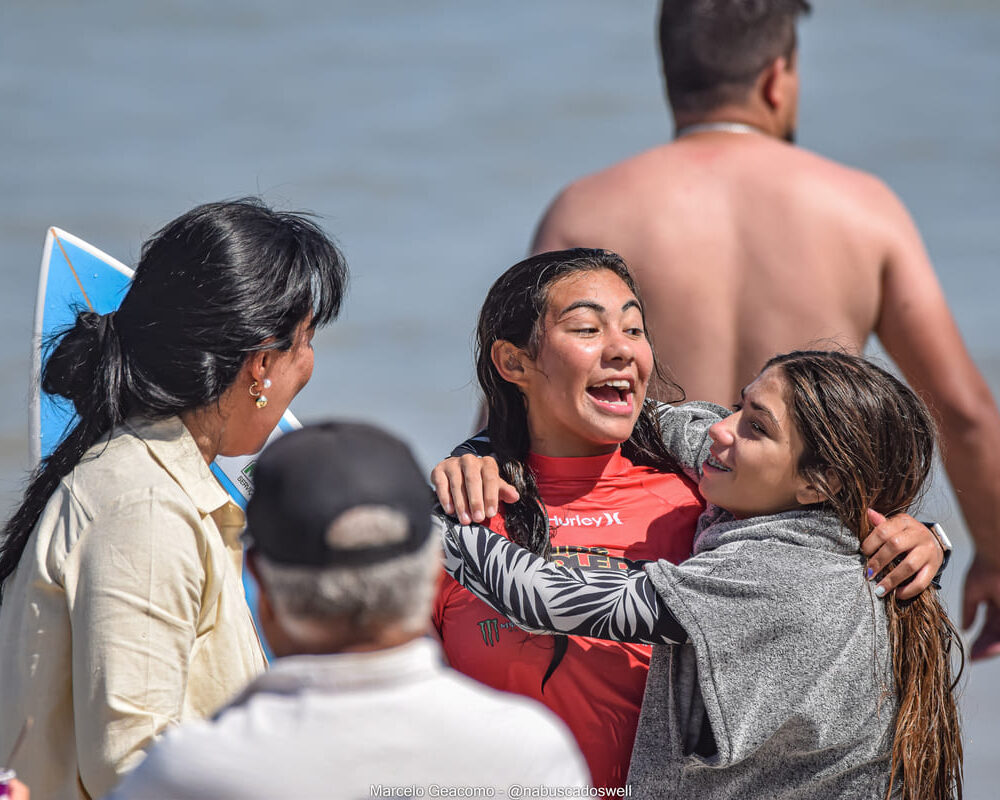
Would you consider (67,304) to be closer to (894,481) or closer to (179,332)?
(179,332)

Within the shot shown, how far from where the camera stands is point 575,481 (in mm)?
2664

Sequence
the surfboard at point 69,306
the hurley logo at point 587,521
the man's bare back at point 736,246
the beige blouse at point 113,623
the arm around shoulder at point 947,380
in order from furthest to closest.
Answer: the arm around shoulder at point 947,380, the man's bare back at point 736,246, the surfboard at point 69,306, the hurley logo at point 587,521, the beige blouse at point 113,623

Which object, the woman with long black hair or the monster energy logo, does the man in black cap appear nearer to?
the woman with long black hair

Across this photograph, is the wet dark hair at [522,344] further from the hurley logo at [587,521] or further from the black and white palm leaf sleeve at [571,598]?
the black and white palm leaf sleeve at [571,598]

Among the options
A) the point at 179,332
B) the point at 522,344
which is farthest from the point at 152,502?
the point at 522,344

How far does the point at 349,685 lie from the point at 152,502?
766 mm

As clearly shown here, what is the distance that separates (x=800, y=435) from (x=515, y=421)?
2.15 feet

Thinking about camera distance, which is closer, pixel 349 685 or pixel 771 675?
pixel 349 685

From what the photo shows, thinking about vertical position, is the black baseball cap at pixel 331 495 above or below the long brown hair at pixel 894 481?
above

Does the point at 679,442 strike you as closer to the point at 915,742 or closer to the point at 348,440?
the point at 915,742

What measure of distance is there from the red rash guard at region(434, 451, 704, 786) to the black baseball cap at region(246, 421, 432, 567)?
0.93 m

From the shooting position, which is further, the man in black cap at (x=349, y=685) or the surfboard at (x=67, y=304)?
the surfboard at (x=67, y=304)

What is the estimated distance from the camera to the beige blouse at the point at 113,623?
6.76 ft

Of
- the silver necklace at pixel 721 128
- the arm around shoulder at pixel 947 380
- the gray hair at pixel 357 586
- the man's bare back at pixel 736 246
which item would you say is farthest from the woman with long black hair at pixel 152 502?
the arm around shoulder at pixel 947 380
